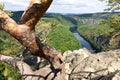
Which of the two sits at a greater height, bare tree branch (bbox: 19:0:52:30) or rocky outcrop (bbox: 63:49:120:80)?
bare tree branch (bbox: 19:0:52:30)

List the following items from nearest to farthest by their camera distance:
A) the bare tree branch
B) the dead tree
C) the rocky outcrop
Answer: the bare tree branch → the dead tree → the rocky outcrop

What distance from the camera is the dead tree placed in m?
6.62

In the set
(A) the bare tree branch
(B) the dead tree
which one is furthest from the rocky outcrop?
(A) the bare tree branch

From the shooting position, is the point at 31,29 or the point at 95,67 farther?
the point at 95,67

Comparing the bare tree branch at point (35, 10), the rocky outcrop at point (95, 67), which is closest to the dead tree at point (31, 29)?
the bare tree branch at point (35, 10)

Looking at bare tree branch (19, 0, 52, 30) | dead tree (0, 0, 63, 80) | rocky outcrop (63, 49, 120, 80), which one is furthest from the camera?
Answer: rocky outcrop (63, 49, 120, 80)

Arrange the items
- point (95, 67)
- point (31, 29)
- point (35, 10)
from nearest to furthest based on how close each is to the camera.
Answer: point (35, 10) → point (31, 29) → point (95, 67)

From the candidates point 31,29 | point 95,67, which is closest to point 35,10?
point 31,29

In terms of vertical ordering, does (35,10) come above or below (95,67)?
above

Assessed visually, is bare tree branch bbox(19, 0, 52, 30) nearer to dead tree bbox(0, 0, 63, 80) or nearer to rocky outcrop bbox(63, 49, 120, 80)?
dead tree bbox(0, 0, 63, 80)

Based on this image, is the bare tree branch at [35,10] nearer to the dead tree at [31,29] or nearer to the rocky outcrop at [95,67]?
the dead tree at [31,29]

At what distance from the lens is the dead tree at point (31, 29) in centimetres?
662

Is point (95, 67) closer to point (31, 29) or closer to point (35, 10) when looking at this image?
point (31, 29)

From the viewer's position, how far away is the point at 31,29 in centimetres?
727
